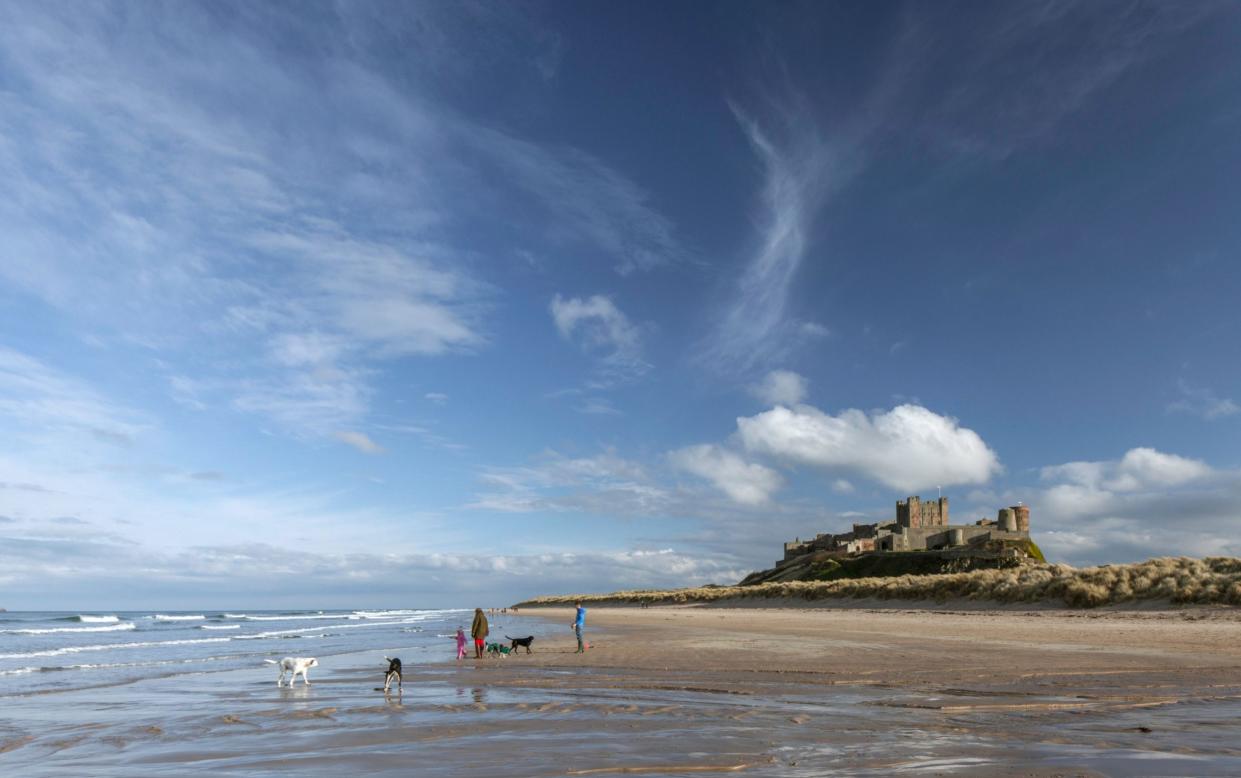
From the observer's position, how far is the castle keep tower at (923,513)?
13675 cm

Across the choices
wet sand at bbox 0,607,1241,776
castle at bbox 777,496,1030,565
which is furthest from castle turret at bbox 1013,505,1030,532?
wet sand at bbox 0,607,1241,776

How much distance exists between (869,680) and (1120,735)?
682 centimetres

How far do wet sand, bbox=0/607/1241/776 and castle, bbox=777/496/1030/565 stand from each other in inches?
3760

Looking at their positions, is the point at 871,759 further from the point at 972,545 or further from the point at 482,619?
the point at 972,545

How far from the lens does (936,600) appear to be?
48969 mm

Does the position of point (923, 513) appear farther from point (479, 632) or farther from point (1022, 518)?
point (479, 632)

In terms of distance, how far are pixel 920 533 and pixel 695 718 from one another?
120 meters

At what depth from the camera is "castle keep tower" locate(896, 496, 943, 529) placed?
5384 inches

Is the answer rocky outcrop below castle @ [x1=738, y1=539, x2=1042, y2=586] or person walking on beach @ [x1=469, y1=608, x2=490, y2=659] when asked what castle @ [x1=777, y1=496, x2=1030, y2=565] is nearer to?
rocky outcrop below castle @ [x1=738, y1=539, x2=1042, y2=586]

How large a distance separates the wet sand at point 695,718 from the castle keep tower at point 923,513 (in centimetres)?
12084

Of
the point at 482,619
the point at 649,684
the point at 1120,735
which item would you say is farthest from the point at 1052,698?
the point at 482,619

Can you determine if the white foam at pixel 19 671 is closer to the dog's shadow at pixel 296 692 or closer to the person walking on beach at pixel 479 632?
the dog's shadow at pixel 296 692

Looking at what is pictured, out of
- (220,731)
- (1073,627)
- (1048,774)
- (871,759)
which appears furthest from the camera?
(1073,627)

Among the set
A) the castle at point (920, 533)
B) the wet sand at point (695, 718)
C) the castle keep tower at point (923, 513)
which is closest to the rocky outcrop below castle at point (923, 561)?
the castle at point (920, 533)
